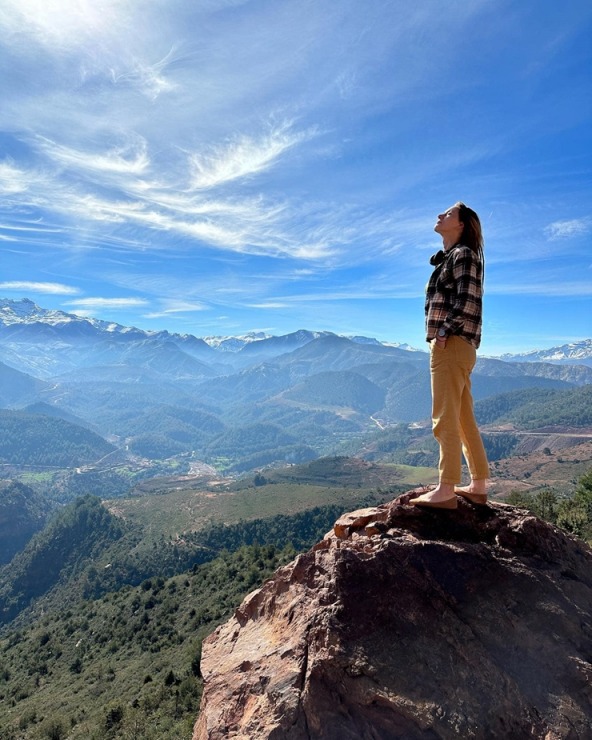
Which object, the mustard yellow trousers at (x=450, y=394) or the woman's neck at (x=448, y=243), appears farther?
the woman's neck at (x=448, y=243)

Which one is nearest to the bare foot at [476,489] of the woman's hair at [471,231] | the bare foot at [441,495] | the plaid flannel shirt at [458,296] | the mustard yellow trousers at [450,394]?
the bare foot at [441,495]

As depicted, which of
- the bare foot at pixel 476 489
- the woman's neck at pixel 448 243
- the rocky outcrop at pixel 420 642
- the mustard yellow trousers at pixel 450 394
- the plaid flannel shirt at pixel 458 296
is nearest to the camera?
the rocky outcrop at pixel 420 642

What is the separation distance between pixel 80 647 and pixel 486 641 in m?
73.7

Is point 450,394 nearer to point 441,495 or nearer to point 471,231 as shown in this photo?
point 441,495

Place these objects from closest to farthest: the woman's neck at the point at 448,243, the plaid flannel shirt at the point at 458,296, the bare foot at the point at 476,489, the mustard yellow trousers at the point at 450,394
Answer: the plaid flannel shirt at the point at 458,296, the mustard yellow trousers at the point at 450,394, the woman's neck at the point at 448,243, the bare foot at the point at 476,489

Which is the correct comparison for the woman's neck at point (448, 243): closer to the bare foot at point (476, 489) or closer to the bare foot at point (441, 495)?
the bare foot at point (441, 495)

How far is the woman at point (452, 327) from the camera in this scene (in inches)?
261

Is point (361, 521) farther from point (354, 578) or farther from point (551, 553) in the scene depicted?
point (551, 553)

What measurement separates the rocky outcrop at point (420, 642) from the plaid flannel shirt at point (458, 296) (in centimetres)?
305

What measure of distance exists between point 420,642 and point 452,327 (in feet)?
13.8

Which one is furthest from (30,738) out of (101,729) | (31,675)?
(31,675)

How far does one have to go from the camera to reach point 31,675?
57031 millimetres

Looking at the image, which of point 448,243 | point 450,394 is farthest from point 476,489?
point 448,243

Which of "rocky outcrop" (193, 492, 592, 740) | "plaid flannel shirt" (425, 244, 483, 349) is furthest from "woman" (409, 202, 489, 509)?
"rocky outcrop" (193, 492, 592, 740)
